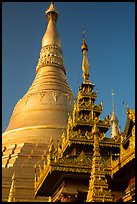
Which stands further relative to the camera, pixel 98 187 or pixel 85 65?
pixel 85 65

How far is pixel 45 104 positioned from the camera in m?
33.3

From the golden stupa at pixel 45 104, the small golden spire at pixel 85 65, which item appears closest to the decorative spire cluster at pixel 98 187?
the small golden spire at pixel 85 65

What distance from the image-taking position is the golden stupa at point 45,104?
30.0 m

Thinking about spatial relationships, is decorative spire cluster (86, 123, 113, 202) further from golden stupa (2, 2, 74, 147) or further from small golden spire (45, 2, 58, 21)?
small golden spire (45, 2, 58, 21)

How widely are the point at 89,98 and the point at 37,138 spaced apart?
38.1 ft

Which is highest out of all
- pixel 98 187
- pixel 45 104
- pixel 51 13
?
pixel 51 13

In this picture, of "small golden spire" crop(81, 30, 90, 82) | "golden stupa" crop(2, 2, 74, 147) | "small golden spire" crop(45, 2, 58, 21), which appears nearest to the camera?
"small golden spire" crop(81, 30, 90, 82)

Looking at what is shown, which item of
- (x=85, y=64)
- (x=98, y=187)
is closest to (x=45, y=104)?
(x=85, y=64)

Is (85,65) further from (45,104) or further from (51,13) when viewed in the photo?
(51,13)

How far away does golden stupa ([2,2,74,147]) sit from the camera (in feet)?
98.5

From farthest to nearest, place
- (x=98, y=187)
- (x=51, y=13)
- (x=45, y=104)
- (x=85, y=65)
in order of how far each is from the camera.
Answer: (x=51, y=13)
(x=45, y=104)
(x=85, y=65)
(x=98, y=187)

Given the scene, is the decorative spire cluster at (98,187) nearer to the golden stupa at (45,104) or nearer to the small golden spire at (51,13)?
the golden stupa at (45,104)

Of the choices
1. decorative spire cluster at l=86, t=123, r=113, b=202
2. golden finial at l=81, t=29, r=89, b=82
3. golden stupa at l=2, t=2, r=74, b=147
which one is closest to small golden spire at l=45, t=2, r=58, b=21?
golden stupa at l=2, t=2, r=74, b=147

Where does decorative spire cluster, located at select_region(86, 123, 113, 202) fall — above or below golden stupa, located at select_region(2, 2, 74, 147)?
below
